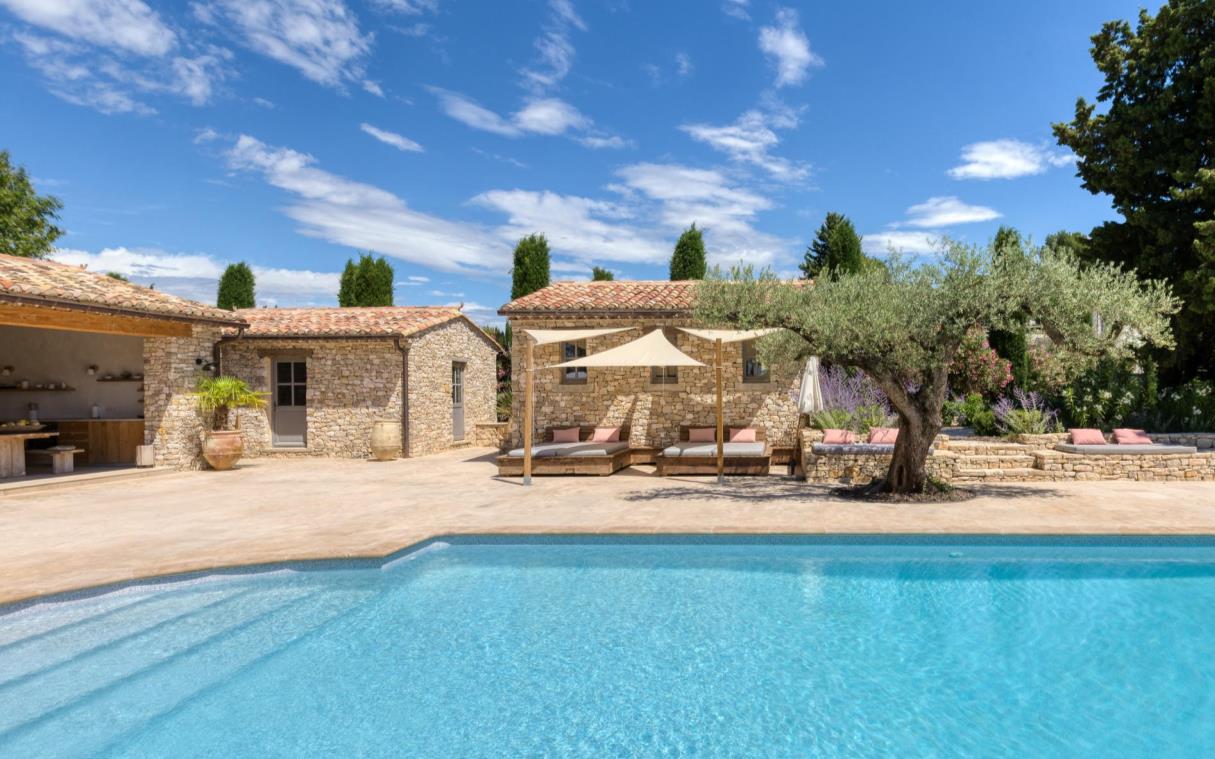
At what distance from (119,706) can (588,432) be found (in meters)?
12.7

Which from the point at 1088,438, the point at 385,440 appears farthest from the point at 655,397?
the point at 1088,438

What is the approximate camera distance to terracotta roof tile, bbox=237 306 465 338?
18.9 meters

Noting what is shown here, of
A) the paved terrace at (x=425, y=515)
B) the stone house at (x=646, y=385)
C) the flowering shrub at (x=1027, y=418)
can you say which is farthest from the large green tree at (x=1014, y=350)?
the paved terrace at (x=425, y=515)

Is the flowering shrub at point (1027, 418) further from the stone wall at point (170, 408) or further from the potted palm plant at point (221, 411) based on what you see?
the stone wall at point (170, 408)

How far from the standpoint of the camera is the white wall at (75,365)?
1853 cm

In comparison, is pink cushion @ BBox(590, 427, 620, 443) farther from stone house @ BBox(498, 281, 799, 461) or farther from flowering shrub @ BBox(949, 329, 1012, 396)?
flowering shrub @ BBox(949, 329, 1012, 396)

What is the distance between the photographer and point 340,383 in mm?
19266

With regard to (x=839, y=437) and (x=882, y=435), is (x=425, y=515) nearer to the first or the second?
(x=839, y=437)

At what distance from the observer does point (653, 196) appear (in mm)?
23125

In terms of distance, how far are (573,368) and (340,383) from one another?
6.83m

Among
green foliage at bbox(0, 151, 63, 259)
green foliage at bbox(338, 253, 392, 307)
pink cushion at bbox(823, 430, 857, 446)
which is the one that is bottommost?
pink cushion at bbox(823, 430, 857, 446)

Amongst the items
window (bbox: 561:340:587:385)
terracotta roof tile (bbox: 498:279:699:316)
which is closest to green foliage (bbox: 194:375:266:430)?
terracotta roof tile (bbox: 498:279:699:316)

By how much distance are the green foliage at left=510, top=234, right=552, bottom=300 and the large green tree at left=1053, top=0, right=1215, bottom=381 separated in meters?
17.4

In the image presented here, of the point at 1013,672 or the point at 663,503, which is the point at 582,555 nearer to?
the point at 663,503
